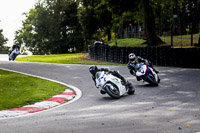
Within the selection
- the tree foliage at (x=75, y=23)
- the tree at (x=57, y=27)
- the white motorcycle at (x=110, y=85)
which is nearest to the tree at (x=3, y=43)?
the tree foliage at (x=75, y=23)

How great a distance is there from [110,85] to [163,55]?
1267 centimetres

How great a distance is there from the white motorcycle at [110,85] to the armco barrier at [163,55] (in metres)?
11.0

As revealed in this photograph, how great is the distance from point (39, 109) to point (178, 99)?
387 cm

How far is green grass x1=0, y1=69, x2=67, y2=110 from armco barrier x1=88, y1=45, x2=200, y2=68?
31.4 ft

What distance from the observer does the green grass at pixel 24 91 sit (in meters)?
10.5

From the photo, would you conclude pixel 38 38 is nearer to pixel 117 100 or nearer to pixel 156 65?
pixel 156 65

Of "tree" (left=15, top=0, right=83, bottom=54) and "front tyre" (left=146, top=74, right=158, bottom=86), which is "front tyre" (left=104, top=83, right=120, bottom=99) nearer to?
"front tyre" (left=146, top=74, right=158, bottom=86)

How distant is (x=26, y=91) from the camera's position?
41.6 ft

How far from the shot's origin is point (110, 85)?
36.1 feet

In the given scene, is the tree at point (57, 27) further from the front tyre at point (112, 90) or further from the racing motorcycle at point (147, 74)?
the front tyre at point (112, 90)

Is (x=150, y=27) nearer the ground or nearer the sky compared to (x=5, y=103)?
nearer the sky

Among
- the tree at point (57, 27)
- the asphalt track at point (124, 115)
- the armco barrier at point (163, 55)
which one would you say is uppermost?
the tree at point (57, 27)

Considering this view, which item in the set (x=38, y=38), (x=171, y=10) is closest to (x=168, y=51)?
(x=171, y=10)

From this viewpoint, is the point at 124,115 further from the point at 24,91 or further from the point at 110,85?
the point at 24,91
